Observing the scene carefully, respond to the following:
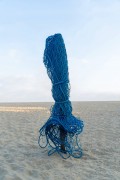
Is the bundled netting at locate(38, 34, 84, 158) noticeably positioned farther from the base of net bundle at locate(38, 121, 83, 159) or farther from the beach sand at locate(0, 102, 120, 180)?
the beach sand at locate(0, 102, 120, 180)

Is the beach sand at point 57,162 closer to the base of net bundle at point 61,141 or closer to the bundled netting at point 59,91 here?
the base of net bundle at point 61,141

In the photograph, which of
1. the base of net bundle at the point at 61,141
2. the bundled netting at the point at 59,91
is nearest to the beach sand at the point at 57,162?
the base of net bundle at the point at 61,141

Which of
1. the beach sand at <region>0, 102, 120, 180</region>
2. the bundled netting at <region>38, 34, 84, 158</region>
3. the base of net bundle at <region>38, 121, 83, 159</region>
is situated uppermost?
the bundled netting at <region>38, 34, 84, 158</region>

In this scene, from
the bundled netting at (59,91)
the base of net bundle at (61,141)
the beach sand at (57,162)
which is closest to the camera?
the beach sand at (57,162)

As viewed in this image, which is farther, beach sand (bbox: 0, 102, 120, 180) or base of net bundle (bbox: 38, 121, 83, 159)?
base of net bundle (bbox: 38, 121, 83, 159)

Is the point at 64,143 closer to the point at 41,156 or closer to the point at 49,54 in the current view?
the point at 41,156

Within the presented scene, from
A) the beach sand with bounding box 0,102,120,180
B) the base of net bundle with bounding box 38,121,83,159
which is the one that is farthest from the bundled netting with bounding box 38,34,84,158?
the beach sand with bounding box 0,102,120,180

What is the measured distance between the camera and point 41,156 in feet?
29.1

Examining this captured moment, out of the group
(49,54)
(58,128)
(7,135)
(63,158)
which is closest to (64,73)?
Result: (49,54)

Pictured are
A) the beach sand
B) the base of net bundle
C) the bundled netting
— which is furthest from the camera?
the base of net bundle

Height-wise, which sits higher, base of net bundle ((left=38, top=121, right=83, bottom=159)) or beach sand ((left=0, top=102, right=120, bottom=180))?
base of net bundle ((left=38, top=121, right=83, bottom=159))

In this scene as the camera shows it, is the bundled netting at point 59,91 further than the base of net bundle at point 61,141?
No

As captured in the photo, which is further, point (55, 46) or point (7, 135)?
point (7, 135)

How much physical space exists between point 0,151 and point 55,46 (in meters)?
3.43
